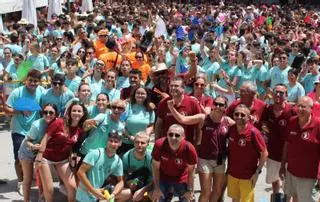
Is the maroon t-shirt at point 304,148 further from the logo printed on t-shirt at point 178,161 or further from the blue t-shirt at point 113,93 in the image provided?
the blue t-shirt at point 113,93

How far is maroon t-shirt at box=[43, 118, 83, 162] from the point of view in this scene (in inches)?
280

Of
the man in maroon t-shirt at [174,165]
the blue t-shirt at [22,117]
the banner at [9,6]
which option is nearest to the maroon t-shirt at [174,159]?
the man in maroon t-shirt at [174,165]

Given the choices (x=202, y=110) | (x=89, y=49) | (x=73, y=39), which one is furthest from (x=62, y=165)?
(x=73, y=39)

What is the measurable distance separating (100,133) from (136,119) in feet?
1.79

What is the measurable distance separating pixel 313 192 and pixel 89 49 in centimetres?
576

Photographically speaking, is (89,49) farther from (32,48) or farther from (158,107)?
(158,107)

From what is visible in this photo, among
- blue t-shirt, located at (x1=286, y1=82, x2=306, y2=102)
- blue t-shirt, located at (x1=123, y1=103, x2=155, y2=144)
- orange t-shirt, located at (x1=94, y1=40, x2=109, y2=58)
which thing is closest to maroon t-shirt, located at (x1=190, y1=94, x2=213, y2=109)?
blue t-shirt, located at (x1=123, y1=103, x2=155, y2=144)

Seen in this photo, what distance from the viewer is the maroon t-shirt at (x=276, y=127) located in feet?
24.2

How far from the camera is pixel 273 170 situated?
25.2 ft

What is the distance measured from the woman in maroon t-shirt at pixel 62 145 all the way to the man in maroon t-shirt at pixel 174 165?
1050 mm

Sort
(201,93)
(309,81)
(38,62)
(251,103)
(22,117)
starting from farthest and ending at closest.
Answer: (38,62), (309,81), (22,117), (201,93), (251,103)

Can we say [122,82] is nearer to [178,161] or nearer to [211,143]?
[211,143]

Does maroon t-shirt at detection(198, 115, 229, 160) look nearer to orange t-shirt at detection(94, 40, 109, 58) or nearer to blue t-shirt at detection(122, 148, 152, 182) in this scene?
blue t-shirt at detection(122, 148, 152, 182)

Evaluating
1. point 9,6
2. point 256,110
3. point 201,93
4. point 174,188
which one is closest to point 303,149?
point 256,110
